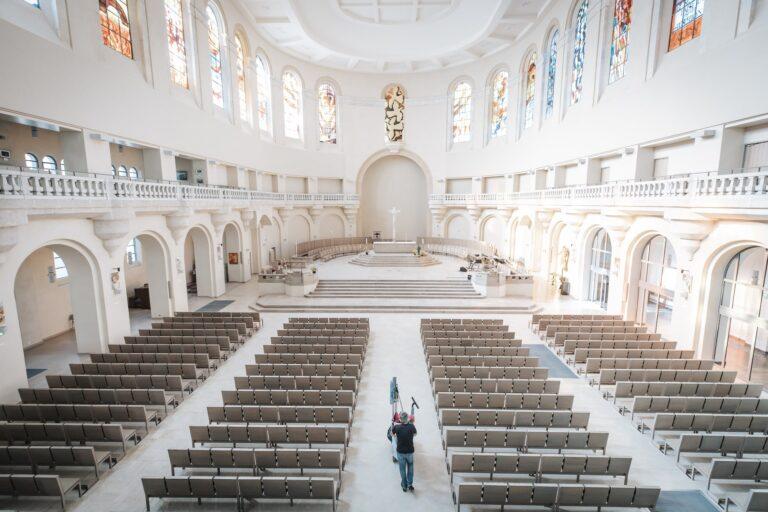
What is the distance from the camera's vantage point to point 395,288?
60.0ft

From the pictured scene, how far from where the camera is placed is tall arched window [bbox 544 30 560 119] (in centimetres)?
2038

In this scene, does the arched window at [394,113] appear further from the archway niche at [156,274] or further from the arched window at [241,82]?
the archway niche at [156,274]

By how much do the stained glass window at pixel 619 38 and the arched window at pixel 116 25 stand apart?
18184mm

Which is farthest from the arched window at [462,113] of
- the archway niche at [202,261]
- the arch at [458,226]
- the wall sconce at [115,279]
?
the wall sconce at [115,279]

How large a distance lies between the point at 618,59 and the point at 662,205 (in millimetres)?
7722

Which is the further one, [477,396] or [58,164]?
[58,164]

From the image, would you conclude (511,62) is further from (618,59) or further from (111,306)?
(111,306)

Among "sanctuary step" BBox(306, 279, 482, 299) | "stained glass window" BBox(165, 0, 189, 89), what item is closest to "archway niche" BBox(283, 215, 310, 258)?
"sanctuary step" BBox(306, 279, 482, 299)

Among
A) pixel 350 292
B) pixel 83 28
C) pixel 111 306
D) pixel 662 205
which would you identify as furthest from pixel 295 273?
pixel 662 205

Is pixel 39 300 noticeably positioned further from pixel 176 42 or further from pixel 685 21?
pixel 685 21

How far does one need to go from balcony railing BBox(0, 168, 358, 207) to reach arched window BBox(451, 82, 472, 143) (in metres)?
18.5

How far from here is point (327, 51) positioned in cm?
2573

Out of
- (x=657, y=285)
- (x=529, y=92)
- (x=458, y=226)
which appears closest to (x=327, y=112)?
(x=458, y=226)

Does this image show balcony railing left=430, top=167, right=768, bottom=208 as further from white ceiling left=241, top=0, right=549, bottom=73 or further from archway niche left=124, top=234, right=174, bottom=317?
archway niche left=124, top=234, right=174, bottom=317
